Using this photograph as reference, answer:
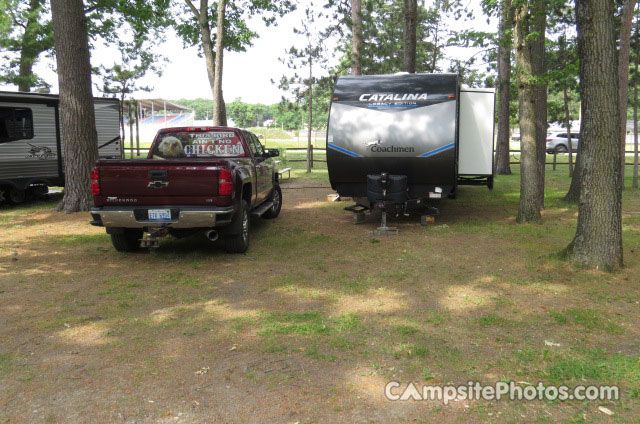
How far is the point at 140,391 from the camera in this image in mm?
3742

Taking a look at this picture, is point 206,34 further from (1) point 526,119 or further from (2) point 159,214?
(2) point 159,214

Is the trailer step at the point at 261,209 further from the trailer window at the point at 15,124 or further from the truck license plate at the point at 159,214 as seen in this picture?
the trailer window at the point at 15,124

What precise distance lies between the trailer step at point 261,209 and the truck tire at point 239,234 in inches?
28.6

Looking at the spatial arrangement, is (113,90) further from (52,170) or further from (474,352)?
(474,352)

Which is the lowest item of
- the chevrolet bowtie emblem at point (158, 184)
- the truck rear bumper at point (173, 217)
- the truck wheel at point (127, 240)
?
the truck wheel at point (127, 240)

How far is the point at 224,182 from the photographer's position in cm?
716

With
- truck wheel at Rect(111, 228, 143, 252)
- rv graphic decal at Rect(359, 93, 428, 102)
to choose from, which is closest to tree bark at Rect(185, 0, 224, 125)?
rv graphic decal at Rect(359, 93, 428, 102)

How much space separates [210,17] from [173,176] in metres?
17.5

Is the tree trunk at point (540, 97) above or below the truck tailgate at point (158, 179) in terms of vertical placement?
above

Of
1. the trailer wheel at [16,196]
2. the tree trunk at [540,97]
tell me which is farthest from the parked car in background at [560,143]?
the trailer wheel at [16,196]

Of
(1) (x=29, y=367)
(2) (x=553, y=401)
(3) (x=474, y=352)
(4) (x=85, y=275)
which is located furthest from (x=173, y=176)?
(2) (x=553, y=401)

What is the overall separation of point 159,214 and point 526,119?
6.88 meters

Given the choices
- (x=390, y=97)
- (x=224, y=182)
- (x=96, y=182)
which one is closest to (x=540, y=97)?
(x=390, y=97)

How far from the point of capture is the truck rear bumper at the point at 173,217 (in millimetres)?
7109
